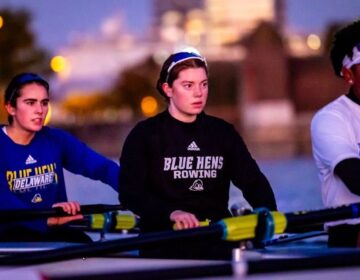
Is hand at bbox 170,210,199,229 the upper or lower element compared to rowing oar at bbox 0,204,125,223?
lower

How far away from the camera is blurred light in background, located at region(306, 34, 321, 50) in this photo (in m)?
103

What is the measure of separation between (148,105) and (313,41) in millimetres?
18185

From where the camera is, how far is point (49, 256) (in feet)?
17.1

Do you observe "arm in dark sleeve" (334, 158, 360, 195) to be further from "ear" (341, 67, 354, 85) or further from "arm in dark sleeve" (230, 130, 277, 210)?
"arm in dark sleeve" (230, 130, 277, 210)

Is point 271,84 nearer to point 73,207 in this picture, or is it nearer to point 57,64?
point 57,64

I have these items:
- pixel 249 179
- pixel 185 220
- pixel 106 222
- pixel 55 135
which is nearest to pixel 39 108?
pixel 55 135

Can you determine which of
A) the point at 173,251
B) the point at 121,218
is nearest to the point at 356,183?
the point at 173,251

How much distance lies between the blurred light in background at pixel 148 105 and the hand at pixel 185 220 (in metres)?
90.8

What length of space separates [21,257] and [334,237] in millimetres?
1582

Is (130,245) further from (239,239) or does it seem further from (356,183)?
(356,183)

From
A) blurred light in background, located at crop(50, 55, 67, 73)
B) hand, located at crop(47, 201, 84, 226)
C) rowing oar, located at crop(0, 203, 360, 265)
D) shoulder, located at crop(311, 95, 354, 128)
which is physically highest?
blurred light in background, located at crop(50, 55, 67, 73)

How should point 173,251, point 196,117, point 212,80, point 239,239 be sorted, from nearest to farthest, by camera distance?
point 239,239, point 173,251, point 196,117, point 212,80

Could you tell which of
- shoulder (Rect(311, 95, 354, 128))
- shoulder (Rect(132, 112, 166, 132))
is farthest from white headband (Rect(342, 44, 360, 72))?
shoulder (Rect(132, 112, 166, 132))

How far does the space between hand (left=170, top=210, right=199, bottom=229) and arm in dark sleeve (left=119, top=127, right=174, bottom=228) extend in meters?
0.23
